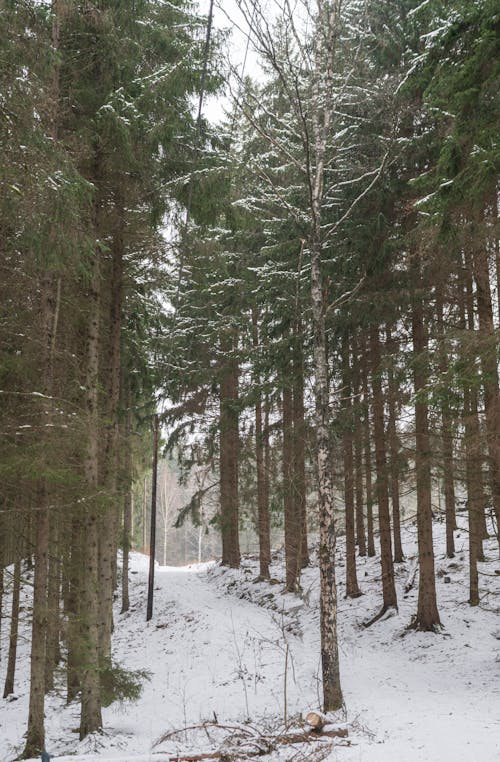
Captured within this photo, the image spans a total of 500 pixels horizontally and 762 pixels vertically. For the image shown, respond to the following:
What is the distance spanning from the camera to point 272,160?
16.4 m

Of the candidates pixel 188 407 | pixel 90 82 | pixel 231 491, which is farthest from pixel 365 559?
pixel 90 82

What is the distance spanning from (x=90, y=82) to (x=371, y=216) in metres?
6.17

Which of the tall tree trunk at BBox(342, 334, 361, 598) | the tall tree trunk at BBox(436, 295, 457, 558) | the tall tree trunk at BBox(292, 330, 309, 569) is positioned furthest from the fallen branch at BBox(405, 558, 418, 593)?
the tall tree trunk at BBox(292, 330, 309, 569)

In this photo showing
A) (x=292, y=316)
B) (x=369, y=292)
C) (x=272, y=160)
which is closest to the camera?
(x=369, y=292)

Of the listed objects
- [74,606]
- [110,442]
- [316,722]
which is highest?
[110,442]

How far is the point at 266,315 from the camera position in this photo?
1577cm

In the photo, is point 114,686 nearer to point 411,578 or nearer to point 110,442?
point 110,442

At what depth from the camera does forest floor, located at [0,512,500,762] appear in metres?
6.31

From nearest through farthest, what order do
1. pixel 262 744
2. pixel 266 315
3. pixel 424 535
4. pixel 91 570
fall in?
pixel 262 744 < pixel 91 570 < pixel 424 535 < pixel 266 315

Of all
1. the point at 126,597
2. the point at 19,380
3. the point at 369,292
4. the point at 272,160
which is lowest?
the point at 126,597

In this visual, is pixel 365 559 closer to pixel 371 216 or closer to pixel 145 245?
pixel 371 216

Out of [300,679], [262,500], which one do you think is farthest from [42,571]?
[262,500]

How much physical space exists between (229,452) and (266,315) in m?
6.59

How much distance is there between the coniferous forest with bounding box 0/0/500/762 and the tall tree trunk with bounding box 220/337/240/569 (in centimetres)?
200
